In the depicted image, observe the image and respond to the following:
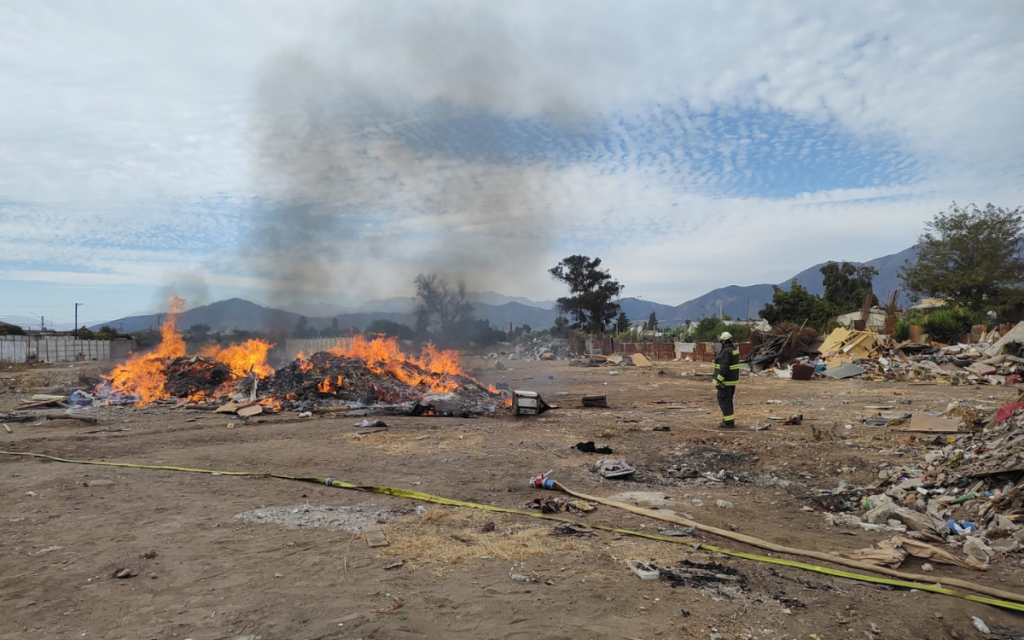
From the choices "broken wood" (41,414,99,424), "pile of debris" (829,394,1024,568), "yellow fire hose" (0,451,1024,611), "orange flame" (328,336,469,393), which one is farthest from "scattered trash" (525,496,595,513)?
"broken wood" (41,414,99,424)

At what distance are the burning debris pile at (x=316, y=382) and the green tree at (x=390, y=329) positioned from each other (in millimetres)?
5802

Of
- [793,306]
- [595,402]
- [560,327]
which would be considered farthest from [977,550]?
[560,327]

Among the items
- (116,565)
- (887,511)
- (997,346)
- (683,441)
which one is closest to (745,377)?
(997,346)

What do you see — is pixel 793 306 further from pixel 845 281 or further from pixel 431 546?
pixel 431 546

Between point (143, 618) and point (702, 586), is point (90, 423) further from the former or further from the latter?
point (702, 586)

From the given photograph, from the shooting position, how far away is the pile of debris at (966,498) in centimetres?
427

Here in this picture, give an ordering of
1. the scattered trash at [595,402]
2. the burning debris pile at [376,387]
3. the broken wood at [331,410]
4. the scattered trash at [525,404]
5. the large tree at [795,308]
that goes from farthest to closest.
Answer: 1. the large tree at [795,308]
2. the scattered trash at [595,402]
3. the burning debris pile at [376,387]
4. the broken wood at [331,410]
5. the scattered trash at [525,404]

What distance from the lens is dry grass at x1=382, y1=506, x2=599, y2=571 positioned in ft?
13.5

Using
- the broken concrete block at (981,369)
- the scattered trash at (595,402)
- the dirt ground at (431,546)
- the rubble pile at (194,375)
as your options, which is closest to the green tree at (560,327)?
the broken concrete block at (981,369)

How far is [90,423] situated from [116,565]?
10.0m

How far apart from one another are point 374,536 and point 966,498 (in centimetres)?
510

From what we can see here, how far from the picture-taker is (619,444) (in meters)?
8.77

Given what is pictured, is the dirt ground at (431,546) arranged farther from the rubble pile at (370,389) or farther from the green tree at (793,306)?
the green tree at (793,306)

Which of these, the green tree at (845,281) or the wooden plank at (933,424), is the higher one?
the green tree at (845,281)
